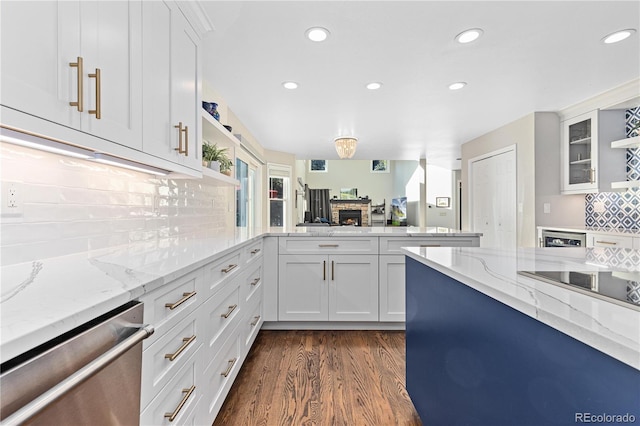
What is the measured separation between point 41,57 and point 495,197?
5.46 metres

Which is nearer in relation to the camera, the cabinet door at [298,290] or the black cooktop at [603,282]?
the black cooktop at [603,282]

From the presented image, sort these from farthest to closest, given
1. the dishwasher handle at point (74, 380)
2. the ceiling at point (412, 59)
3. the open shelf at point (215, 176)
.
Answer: the open shelf at point (215, 176) < the ceiling at point (412, 59) < the dishwasher handle at point (74, 380)

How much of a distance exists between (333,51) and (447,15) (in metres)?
0.86

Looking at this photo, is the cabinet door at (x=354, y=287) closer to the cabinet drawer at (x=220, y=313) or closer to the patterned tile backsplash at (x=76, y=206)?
the cabinet drawer at (x=220, y=313)

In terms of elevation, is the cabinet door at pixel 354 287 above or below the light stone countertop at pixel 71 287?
below

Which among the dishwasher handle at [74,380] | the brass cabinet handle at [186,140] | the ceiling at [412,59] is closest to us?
the dishwasher handle at [74,380]

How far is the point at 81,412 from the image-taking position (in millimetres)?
612

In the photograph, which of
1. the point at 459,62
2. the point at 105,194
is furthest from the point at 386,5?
the point at 105,194

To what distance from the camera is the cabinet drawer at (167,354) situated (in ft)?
2.93

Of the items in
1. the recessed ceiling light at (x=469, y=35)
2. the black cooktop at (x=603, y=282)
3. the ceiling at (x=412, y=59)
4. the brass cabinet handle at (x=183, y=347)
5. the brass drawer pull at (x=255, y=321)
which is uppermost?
the ceiling at (x=412, y=59)

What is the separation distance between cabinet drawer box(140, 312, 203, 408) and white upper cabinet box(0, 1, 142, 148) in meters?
0.72

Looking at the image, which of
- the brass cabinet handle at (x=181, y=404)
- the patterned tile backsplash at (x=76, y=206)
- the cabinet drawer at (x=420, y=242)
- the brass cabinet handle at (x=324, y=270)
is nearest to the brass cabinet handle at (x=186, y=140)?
the patterned tile backsplash at (x=76, y=206)

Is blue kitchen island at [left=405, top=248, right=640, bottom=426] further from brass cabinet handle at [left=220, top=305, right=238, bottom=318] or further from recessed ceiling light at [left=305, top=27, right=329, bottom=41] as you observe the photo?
recessed ceiling light at [left=305, top=27, right=329, bottom=41]

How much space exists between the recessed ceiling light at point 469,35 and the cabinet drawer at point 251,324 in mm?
2493
